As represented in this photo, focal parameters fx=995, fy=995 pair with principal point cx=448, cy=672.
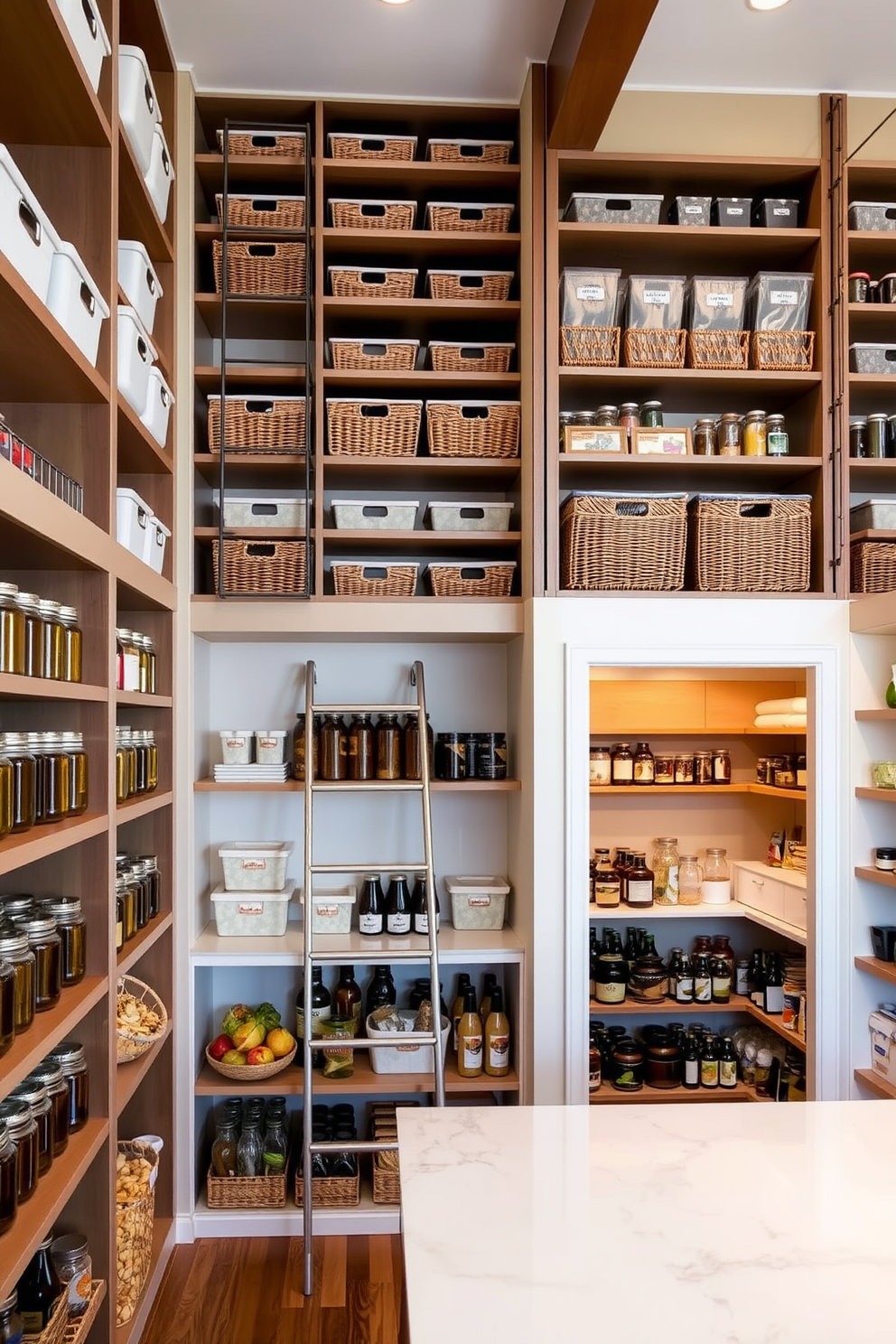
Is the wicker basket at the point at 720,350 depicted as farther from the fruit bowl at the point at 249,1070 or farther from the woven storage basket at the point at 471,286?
the fruit bowl at the point at 249,1070

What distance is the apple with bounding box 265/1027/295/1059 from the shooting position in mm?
2902

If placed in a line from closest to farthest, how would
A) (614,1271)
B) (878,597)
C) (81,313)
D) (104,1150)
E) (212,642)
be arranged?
(614,1271) → (81,313) → (104,1150) → (878,597) → (212,642)

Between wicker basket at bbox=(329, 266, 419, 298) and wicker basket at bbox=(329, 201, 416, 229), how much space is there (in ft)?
0.41

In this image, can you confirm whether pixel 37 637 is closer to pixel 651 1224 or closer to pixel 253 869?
pixel 651 1224

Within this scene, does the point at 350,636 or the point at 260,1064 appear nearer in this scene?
the point at 260,1064

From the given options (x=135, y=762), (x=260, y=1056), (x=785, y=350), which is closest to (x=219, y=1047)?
(x=260, y=1056)

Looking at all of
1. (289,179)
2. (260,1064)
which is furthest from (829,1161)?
(289,179)

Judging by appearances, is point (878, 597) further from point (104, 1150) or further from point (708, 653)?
point (104, 1150)

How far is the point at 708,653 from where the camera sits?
281 cm

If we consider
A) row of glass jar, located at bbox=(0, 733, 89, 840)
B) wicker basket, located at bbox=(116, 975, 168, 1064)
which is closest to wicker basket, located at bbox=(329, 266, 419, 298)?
row of glass jar, located at bbox=(0, 733, 89, 840)

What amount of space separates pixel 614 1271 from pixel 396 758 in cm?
199

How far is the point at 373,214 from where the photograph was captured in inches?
115

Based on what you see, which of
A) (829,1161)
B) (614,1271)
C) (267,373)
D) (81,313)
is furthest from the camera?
(267,373)

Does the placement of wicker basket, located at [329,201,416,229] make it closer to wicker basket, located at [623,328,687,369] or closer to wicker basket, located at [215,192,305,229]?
wicker basket, located at [215,192,305,229]
